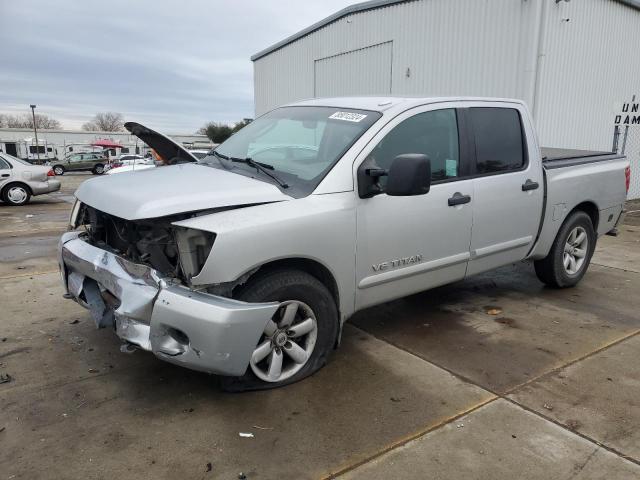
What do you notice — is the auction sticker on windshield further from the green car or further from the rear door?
the green car

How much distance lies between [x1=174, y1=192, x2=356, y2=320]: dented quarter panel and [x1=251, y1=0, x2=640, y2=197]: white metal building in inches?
253

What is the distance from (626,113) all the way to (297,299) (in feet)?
42.9

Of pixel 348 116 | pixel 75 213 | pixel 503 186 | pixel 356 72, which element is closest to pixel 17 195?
pixel 356 72

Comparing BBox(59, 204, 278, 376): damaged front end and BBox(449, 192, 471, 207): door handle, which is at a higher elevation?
BBox(449, 192, 471, 207): door handle

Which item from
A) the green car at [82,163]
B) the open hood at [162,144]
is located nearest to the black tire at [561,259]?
the open hood at [162,144]

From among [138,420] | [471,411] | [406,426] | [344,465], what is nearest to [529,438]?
[471,411]

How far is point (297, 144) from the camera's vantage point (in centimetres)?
388

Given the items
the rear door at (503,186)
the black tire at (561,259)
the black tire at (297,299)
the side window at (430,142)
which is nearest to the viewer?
the black tire at (297,299)

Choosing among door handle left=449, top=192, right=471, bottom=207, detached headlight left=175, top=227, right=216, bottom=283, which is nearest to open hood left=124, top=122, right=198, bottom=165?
detached headlight left=175, top=227, right=216, bottom=283

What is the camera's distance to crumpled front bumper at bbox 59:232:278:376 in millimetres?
2740

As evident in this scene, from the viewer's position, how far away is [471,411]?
3.07 m

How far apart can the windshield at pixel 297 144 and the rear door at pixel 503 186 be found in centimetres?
116

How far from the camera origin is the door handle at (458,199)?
3938 mm

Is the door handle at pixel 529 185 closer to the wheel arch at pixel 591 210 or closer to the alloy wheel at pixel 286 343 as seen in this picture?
the wheel arch at pixel 591 210
